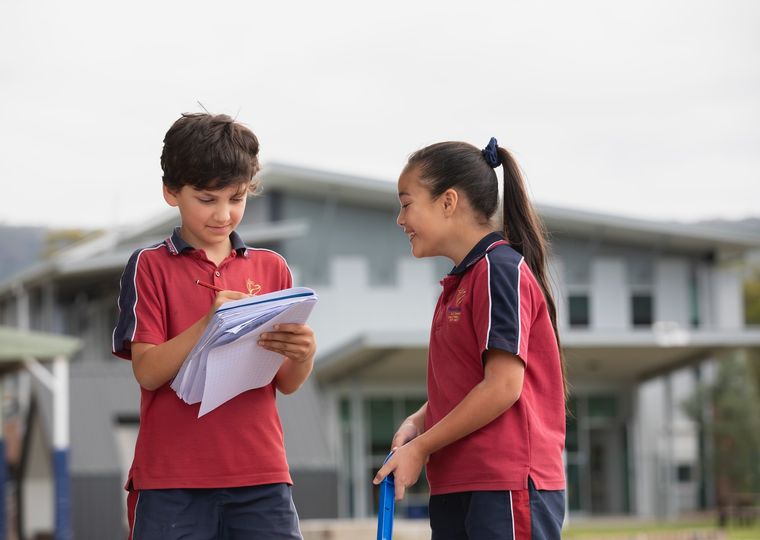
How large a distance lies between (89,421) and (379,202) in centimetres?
849

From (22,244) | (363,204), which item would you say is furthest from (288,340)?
(22,244)

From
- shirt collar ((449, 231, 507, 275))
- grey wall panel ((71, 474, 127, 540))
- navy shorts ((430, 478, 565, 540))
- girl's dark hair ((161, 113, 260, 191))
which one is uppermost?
girl's dark hair ((161, 113, 260, 191))

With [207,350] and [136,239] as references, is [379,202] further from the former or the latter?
[207,350]

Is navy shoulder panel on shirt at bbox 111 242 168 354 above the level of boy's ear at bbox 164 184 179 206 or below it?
below

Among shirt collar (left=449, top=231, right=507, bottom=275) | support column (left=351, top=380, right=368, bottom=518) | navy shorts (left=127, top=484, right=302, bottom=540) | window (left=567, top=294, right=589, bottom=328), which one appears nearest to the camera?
navy shorts (left=127, top=484, right=302, bottom=540)

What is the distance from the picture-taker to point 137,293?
125 inches

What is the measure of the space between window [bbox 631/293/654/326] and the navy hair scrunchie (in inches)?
1034

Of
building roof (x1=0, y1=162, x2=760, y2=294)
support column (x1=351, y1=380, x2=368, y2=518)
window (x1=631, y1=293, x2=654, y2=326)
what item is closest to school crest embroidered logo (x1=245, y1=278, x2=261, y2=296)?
building roof (x1=0, y1=162, x2=760, y2=294)

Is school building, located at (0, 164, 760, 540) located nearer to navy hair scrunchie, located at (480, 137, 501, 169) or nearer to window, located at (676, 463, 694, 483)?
window, located at (676, 463, 694, 483)

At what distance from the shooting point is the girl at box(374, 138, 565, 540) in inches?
123

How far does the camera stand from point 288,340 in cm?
311

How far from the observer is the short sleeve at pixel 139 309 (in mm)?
3146

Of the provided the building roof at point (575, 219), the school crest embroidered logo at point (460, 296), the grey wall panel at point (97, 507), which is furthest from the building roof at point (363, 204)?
the school crest embroidered logo at point (460, 296)

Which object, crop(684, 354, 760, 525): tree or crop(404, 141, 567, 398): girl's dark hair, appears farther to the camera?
crop(684, 354, 760, 525): tree
